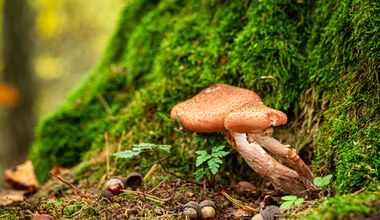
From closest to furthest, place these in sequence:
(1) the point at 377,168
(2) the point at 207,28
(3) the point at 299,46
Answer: (1) the point at 377,168 → (3) the point at 299,46 → (2) the point at 207,28

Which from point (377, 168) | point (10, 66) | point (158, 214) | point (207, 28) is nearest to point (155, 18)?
point (207, 28)

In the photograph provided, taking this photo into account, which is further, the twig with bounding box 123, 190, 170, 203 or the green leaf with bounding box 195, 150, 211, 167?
the twig with bounding box 123, 190, 170, 203

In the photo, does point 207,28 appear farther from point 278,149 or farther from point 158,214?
point 158,214

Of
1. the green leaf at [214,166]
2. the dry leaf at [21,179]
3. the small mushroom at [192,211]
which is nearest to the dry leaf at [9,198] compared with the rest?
the dry leaf at [21,179]

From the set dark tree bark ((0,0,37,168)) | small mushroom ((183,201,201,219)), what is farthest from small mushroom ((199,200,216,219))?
dark tree bark ((0,0,37,168))

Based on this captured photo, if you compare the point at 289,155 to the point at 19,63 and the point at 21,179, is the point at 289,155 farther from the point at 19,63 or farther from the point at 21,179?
the point at 19,63

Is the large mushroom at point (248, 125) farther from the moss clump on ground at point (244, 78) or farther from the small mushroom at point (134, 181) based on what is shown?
the small mushroom at point (134, 181)

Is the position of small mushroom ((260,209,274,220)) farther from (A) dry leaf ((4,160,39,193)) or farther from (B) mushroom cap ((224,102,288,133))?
(A) dry leaf ((4,160,39,193))
